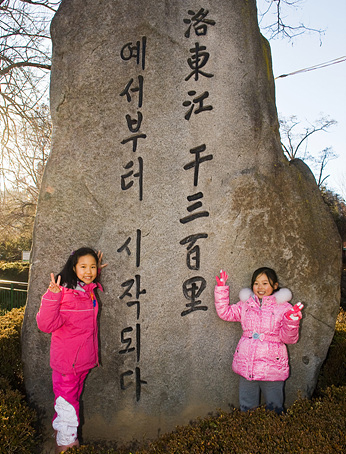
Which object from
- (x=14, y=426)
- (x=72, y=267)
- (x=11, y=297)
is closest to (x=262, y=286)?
(x=72, y=267)

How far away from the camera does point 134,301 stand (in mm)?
3236

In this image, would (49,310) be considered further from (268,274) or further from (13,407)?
(268,274)

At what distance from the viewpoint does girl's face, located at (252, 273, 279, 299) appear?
302 cm

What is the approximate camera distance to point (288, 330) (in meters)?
2.87

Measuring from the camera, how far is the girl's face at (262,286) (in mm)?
3018

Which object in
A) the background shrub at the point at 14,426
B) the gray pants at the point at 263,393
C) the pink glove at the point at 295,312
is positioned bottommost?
the background shrub at the point at 14,426

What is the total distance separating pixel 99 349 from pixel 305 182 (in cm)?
217

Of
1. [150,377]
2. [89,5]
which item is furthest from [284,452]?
[89,5]

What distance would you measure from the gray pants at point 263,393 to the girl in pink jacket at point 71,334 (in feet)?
3.72

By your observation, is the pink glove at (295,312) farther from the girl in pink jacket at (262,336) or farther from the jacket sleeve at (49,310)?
the jacket sleeve at (49,310)

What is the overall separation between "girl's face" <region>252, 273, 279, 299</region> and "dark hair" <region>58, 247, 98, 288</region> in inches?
48.4

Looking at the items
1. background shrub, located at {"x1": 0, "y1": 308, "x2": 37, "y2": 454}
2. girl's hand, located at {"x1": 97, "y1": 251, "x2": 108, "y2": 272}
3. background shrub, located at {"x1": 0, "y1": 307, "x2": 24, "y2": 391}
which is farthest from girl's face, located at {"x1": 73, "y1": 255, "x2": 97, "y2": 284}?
background shrub, located at {"x1": 0, "y1": 307, "x2": 24, "y2": 391}

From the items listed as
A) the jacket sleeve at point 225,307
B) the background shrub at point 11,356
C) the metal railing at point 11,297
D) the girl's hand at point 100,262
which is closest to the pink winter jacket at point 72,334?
the girl's hand at point 100,262

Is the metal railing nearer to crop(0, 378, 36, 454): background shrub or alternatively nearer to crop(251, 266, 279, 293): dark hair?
crop(0, 378, 36, 454): background shrub
